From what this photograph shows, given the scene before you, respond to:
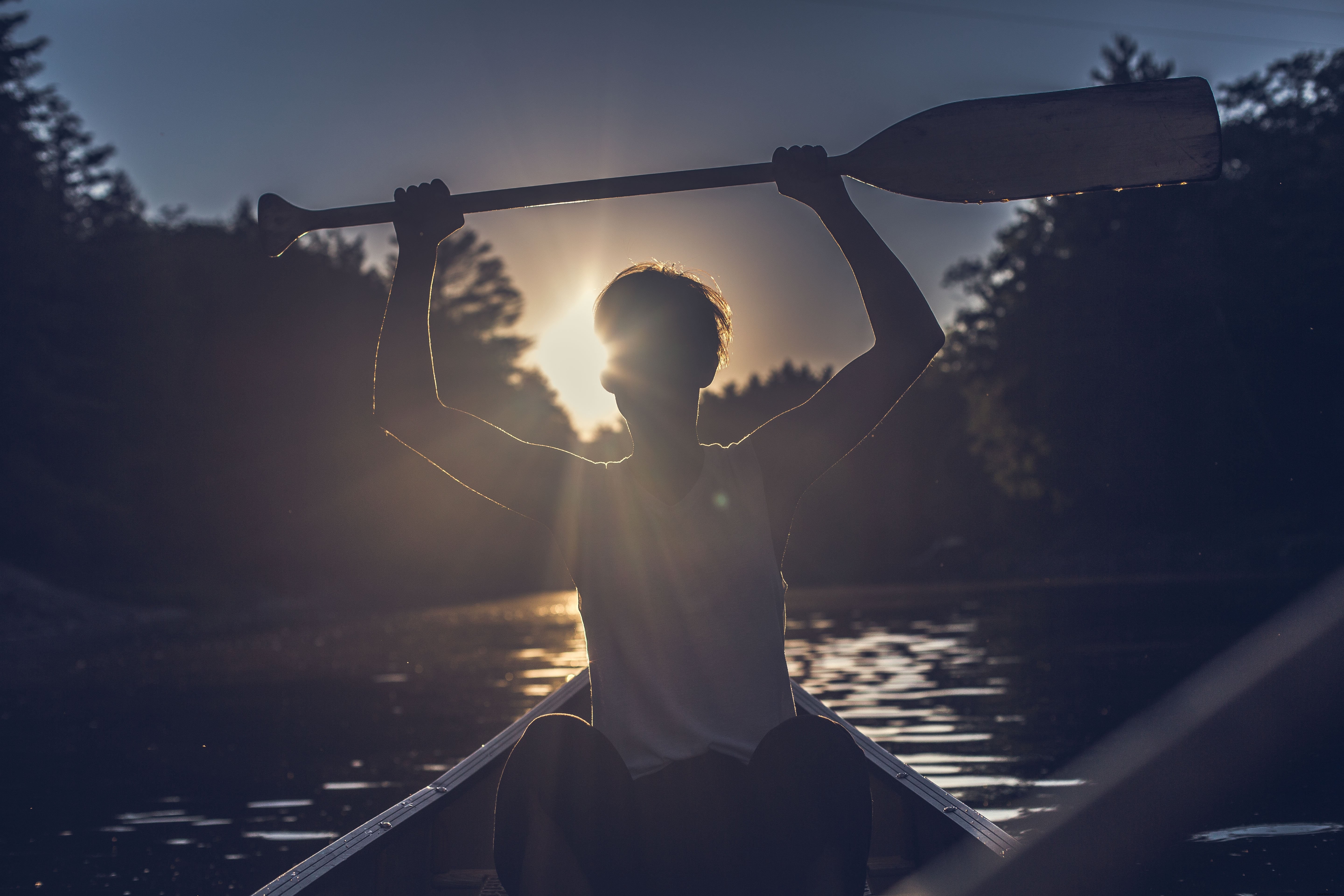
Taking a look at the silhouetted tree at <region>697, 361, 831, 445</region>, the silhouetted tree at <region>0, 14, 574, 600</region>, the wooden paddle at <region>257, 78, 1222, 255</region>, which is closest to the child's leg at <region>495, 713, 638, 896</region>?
the wooden paddle at <region>257, 78, 1222, 255</region>

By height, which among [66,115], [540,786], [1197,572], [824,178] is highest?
[66,115]

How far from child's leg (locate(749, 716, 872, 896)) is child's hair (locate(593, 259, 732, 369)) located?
2.29 feet

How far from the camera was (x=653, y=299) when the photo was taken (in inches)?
79.7

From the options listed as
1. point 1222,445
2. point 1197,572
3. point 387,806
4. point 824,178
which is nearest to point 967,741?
point 387,806

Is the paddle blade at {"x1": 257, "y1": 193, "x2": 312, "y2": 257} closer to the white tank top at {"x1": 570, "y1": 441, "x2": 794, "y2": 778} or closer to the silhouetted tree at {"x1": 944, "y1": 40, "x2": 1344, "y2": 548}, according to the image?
the white tank top at {"x1": 570, "y1": 441, "x2": 794, "y2": 778}

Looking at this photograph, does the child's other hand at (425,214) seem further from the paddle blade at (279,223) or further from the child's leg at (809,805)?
the child's leg at (809,805)

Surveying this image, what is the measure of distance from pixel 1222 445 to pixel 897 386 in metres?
37.8

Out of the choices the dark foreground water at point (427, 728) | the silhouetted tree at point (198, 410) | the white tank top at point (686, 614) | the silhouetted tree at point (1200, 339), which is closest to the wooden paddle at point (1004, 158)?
the white tank top at point (686, 614)

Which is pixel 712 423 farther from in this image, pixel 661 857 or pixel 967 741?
pixel 661 857

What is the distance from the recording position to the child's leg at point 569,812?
1.92 m

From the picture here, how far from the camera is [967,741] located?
28.5 feet

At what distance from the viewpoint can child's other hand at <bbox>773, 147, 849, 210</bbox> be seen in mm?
2336

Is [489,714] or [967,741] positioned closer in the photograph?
[967,741]

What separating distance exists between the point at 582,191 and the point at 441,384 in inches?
1686
